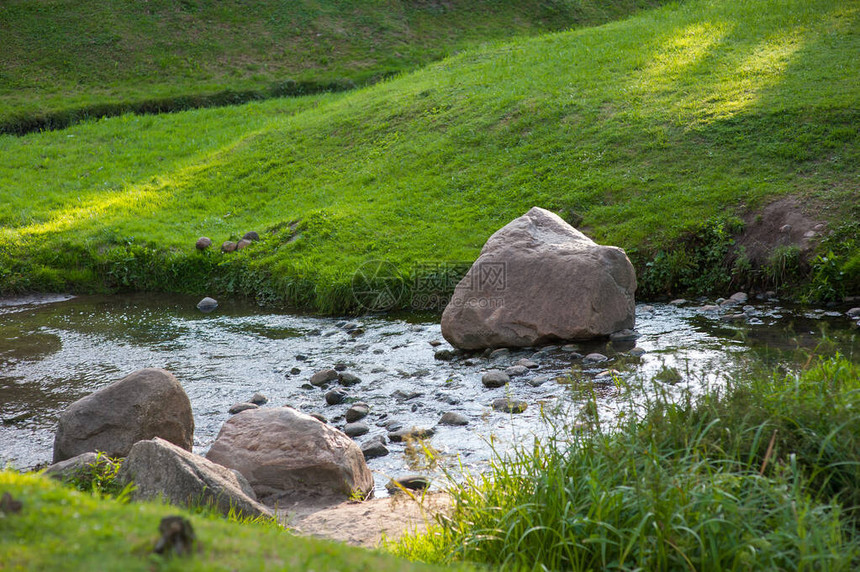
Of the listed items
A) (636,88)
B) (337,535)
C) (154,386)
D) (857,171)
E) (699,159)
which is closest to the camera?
(337,535)

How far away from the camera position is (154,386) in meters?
8.32

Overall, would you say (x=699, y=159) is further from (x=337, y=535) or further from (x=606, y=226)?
(x=337, y=535)

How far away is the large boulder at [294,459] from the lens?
738cm

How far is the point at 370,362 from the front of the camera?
1184cm

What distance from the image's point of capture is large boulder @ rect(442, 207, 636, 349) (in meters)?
11.3

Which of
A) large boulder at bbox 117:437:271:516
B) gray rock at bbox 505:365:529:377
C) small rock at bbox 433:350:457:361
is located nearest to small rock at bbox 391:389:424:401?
gray rock at bbox 505:365:529:377

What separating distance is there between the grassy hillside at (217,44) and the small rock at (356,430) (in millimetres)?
26679

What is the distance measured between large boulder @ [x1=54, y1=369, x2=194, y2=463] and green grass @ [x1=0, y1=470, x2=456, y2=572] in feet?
12.3

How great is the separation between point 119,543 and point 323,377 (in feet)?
24.1

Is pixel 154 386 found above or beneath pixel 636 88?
beneath

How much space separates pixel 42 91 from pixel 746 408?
34066mm

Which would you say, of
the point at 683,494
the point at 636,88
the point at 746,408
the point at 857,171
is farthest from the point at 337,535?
the point at 636,88

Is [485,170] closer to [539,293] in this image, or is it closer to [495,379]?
[539,293]

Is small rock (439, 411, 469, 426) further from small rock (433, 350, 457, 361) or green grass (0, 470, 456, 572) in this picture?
green grass (0, 470, 456, 572)
